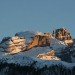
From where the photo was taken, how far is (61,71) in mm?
196125

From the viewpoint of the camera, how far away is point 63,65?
199375 millimetres

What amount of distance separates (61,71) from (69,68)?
9.51 feet

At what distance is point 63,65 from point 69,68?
4260mm

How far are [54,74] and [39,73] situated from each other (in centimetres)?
564

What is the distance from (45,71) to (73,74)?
37.3 feet

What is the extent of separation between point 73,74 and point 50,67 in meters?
10.6

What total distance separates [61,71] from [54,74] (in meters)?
2.70

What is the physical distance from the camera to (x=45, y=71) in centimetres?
19875

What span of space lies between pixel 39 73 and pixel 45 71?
2293mm

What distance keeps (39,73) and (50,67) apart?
4.29 meters

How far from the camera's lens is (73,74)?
192 metres

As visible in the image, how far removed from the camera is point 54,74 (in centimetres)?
19700

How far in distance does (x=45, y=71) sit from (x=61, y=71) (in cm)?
596
